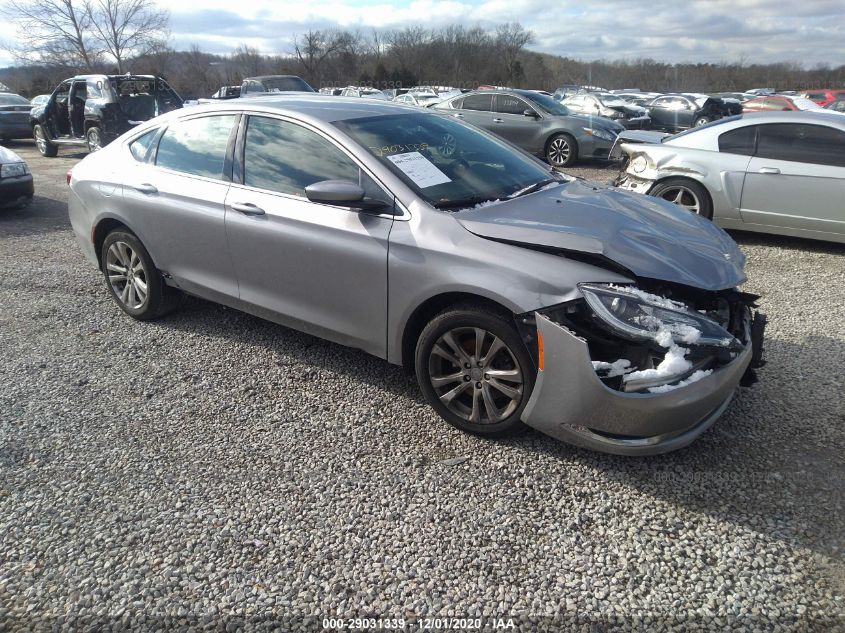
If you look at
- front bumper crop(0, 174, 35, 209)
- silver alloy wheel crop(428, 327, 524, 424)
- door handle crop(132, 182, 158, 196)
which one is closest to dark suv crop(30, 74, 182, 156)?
front bumper crop(0, 174, 35, 209)

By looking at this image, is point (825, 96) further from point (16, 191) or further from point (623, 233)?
→ point (16, 191)

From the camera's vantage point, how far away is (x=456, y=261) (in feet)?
9.78

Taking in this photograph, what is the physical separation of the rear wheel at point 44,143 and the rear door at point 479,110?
1043cm

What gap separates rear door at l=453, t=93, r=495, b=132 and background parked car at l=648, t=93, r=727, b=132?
9.64m

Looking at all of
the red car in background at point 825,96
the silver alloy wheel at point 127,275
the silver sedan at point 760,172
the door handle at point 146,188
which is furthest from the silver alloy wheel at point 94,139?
the red car in background at point 825,96

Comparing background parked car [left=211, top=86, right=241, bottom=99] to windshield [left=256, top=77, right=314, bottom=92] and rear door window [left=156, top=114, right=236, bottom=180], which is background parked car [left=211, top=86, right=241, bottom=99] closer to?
windshield [left=256, top=77, right=314, bottom=92]

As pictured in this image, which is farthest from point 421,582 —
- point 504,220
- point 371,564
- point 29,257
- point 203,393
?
point 29,257

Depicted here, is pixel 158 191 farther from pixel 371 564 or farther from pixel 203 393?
pixel 371 564

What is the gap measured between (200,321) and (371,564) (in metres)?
2.98

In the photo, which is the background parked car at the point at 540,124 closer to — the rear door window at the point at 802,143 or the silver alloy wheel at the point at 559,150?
the silver alloy wheel at the point at 559,150

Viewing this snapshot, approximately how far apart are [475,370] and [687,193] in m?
5.15

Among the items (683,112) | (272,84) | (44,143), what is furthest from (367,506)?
(683,112)

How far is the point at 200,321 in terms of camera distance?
4.77 m

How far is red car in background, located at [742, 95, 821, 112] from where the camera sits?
60.1 feet
